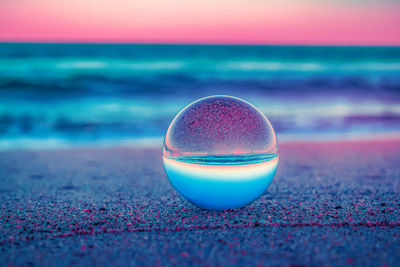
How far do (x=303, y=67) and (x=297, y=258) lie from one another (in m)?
20.6

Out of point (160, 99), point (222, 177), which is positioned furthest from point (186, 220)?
point (160, 99)

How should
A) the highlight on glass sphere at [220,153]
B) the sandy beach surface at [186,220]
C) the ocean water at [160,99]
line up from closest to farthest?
the sandy beach surface at [186,220] → the highlight on glass sphere at [220,153] → the ocean water at [160,99]

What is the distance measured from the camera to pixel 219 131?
2.33 meters

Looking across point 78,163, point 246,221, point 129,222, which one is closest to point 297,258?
point 246,221

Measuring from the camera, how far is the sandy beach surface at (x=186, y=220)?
1969 mm

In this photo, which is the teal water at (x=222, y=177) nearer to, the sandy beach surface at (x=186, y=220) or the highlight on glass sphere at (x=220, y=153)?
the highlight on glass sphere at (x=220, y=153)

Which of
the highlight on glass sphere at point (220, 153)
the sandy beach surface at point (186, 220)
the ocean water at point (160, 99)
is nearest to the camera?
the sandy beach surface at point (186, 220)

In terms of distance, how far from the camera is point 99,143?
6223 mm

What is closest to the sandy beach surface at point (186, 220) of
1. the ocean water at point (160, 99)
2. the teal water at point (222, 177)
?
the teal water at point (222, 177)

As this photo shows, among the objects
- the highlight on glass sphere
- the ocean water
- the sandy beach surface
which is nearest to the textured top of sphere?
the highlight on glass sphere

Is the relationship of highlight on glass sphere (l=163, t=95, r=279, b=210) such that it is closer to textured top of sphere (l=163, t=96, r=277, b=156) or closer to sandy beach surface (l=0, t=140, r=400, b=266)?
textured top of sphere (l=163, t=96, r=277, b=156)

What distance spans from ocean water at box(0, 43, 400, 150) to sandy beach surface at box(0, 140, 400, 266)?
242 cm

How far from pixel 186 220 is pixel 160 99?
953 cm

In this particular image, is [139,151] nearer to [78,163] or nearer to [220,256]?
[78,163]
